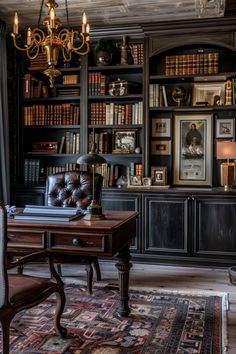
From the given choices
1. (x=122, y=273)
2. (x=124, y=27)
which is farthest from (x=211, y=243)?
(x=124, y=27)

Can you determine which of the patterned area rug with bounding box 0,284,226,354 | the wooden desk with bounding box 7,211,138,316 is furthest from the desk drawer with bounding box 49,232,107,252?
the patterned area rug with bounding box 0,284,226,354

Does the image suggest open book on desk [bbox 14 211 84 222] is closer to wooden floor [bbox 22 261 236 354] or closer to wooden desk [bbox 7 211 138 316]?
wooden desk [bbox 7 211 138 316]

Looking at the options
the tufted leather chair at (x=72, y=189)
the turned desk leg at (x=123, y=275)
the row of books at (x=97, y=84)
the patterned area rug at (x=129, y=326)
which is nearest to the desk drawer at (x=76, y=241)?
the turned desk leg at (x=123, y=275)

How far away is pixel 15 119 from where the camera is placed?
498cm

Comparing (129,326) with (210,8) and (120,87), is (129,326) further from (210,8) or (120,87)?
(210,8)

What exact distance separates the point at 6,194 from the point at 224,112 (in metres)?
2.60

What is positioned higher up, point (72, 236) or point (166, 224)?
point (72, 236)

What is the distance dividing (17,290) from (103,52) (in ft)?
10.5

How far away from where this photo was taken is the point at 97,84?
4.77m

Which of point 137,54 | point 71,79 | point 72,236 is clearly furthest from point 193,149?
point 72,236

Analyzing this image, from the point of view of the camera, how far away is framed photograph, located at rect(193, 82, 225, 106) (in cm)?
454

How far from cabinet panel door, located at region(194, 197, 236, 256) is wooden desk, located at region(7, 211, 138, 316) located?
1.67m

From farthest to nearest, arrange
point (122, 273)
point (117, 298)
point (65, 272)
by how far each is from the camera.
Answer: point (65, 272) < point (117, 298) < point (122, 273)

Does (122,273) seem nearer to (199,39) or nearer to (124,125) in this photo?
(124,125)
